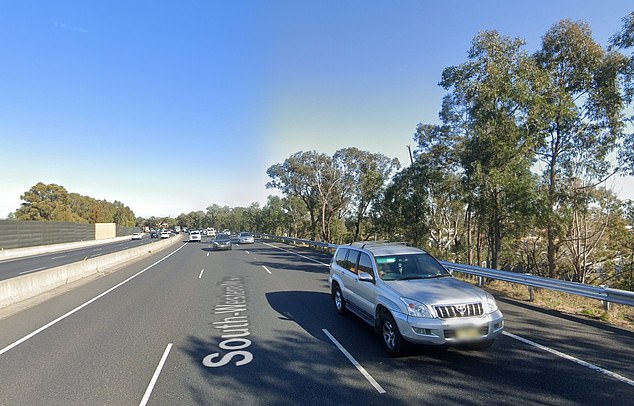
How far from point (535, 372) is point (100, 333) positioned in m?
7.62

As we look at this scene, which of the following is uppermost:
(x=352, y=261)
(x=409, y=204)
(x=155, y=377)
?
(x=409, y=204)

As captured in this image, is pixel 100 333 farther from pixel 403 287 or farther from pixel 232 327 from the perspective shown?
pixel 403 287

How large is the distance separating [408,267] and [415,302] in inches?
66.0

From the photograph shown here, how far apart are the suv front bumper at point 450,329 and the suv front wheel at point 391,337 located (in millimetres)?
215

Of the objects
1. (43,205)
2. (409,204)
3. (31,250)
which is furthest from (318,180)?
(43,205)

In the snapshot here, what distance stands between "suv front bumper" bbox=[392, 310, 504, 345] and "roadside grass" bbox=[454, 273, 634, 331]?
168 inches

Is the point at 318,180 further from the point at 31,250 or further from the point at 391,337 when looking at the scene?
the point at 391,337

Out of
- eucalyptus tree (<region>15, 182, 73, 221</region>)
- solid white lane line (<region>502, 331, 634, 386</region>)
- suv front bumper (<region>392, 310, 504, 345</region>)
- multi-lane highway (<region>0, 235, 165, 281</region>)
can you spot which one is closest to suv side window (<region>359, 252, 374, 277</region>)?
suv front bumper (<region>392, 310, 504, 345</region>)

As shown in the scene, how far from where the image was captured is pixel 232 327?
322 inches

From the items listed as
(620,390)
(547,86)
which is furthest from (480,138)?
(620,390)

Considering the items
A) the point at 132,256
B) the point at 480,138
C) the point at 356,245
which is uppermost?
the point at 480,138

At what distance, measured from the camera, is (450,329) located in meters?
5.52

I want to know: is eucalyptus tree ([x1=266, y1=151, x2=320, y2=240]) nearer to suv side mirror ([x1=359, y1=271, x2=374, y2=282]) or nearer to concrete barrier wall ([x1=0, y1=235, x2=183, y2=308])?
concrete barrier wall ([x1=0, y1=235, x2=183, y2=308])

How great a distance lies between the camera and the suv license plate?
556cm
